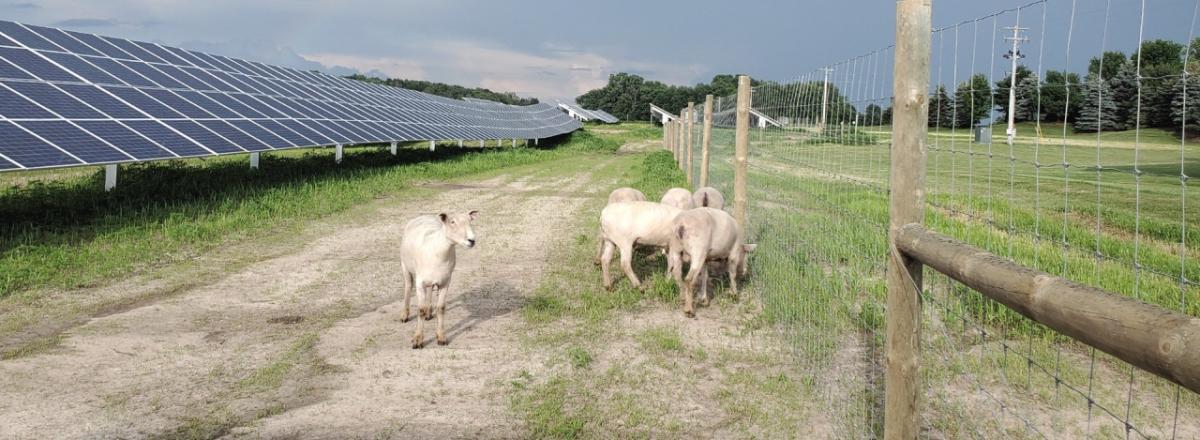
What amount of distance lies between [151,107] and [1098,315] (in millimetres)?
16547

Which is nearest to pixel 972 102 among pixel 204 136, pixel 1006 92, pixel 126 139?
pixel 1006 92

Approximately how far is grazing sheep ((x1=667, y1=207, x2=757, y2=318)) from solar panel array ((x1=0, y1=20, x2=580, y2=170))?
25.5ft

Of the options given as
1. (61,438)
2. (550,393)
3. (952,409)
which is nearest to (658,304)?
(550,393)

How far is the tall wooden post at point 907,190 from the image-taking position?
350 centimetres

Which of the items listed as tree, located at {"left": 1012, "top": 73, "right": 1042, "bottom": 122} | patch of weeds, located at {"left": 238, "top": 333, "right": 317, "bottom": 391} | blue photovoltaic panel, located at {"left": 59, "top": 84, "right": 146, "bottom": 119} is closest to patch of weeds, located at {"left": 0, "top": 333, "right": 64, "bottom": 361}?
patch of weeds, located at {"left": 238, "top": 333, "right": 317, "bottom": 391}

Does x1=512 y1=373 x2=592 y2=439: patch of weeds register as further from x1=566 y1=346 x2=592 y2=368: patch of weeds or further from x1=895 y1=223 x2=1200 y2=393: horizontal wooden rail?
x1=895 y1=223 x2=1200 y2=393: horizontal wooden rail

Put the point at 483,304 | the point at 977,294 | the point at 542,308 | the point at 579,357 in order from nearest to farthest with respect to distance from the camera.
Result: the point at 579,357, the point at 977,294, the point at 542,308, the point at 483,304

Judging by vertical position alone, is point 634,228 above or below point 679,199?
below

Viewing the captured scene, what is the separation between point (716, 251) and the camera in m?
7.80

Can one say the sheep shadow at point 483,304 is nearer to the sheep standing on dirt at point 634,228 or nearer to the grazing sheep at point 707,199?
the sheep standing on dirt at point 634,228

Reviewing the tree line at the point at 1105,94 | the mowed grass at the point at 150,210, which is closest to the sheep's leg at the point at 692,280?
the tree line at the point at 1105,94

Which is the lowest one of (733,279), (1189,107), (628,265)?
(733,279)

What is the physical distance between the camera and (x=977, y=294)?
6.86m

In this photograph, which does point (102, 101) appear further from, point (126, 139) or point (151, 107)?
point (126, 139)
